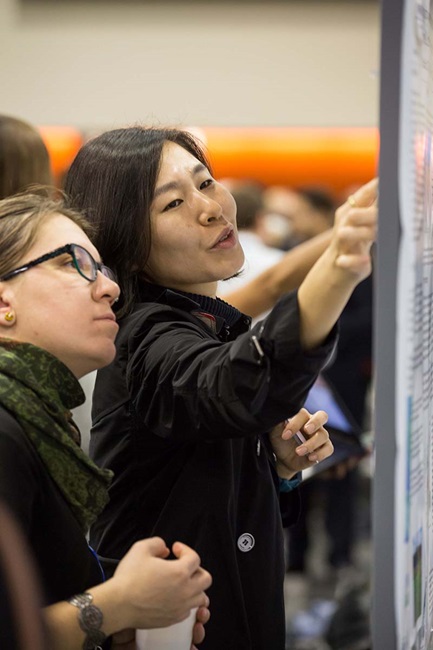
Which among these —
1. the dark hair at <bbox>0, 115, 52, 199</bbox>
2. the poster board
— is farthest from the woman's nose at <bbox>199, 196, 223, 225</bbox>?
the dark hair at <bbox>0, 115, 52, 199</bbox>

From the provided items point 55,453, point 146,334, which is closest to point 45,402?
point 55,453

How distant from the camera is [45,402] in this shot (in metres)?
1.31

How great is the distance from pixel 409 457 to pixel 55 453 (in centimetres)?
45

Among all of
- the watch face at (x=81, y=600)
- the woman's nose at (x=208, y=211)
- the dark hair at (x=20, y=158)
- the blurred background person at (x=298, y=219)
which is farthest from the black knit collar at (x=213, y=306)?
the blurred background person at (x=298, y=219)

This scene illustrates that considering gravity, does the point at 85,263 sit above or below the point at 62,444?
above

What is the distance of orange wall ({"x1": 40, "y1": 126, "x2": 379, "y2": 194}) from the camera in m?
7.11

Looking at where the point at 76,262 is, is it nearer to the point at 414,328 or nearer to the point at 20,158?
the point at 414,328

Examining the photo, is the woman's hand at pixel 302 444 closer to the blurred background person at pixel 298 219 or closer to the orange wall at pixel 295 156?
the blurred background person at pixel 298 219

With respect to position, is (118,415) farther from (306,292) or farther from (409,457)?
(409,457)

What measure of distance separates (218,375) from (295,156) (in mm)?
6500

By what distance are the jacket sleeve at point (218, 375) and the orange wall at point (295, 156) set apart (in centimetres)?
557

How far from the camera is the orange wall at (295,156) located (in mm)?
7109

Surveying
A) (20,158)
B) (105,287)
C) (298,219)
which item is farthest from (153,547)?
(298,219)

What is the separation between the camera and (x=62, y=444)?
1.30m
